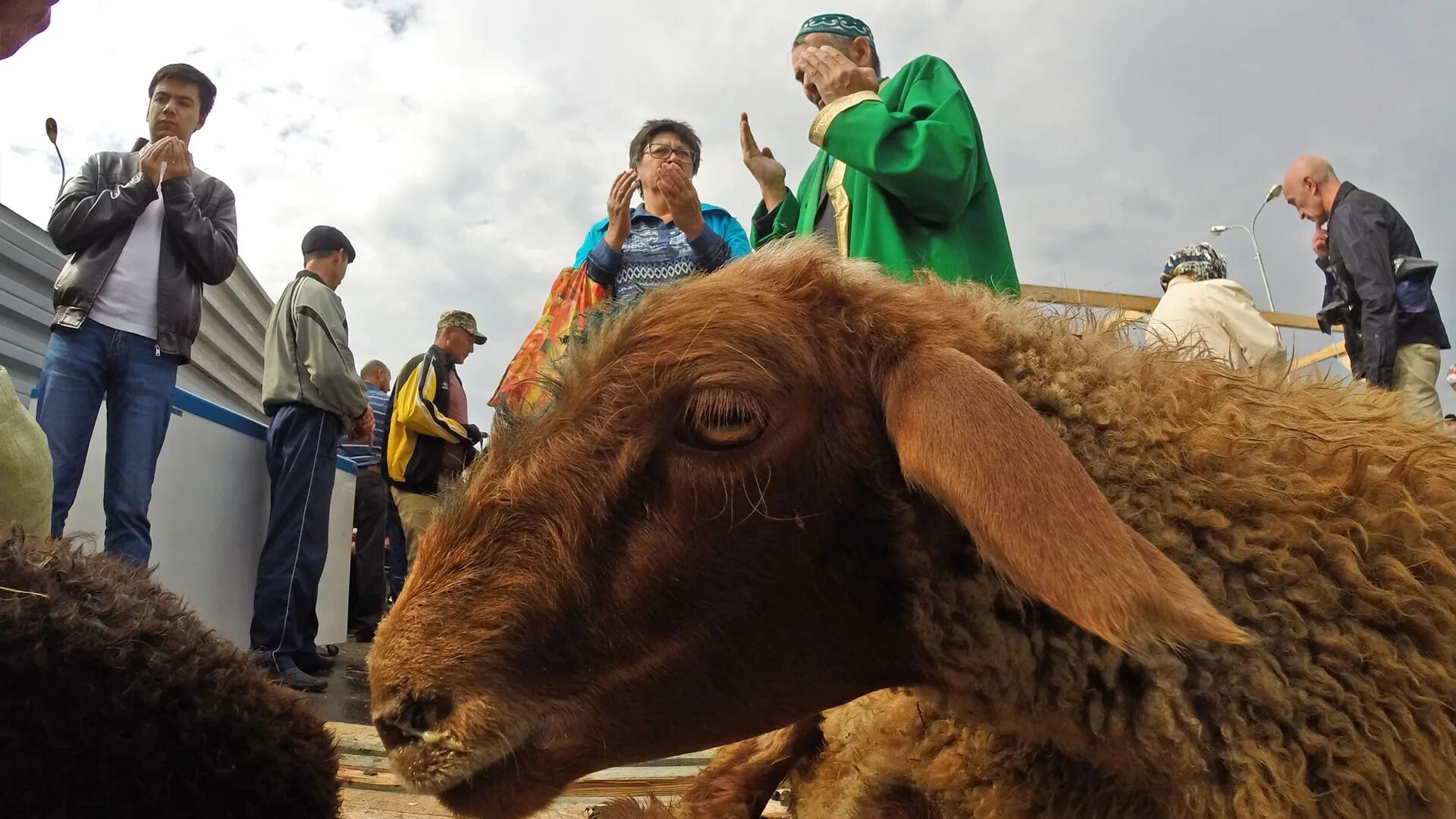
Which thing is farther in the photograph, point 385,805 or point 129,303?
point 129,303

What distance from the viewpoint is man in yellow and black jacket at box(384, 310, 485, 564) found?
23.4 feet

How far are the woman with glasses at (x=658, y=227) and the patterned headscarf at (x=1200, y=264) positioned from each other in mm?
2347

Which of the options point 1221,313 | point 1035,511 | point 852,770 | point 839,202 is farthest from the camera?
point 1221,313

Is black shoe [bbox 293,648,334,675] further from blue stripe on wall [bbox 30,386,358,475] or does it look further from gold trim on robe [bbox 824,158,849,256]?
→ gold trim on robe [bbox 824,158,849,256]

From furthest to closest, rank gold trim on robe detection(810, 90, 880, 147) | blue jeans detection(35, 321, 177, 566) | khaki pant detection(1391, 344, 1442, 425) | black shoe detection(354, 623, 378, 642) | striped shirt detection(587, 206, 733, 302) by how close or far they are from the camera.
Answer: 1. black shoe detection(354, 623, 378, 642)
2. khaki pant detection(1391, 344, 1442, 425)
3. blue jeans detection(35, 321, 177, 566)
4. striped shirt detection(587, 206, 733, 302)
5. gold trim on robe detection(810, 90, 880, 147)

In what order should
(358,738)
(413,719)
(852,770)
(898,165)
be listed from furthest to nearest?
(358,738)
(898,165)
(852,770)
(413,719)

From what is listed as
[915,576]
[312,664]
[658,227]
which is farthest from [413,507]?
[915,576]

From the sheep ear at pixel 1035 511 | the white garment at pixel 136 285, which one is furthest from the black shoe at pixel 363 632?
the sheep ear at pixel 1035 511

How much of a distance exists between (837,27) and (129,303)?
3.81 meters

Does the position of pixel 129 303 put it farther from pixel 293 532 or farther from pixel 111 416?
pixel 293 532

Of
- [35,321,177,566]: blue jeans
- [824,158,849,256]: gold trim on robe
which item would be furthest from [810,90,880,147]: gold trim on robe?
[35,321,177,566]: blue jeans

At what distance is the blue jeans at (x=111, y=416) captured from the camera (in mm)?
3939

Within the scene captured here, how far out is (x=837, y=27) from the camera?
→ 3.18 meters

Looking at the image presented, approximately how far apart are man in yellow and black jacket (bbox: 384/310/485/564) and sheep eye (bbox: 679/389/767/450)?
19.3 ft
